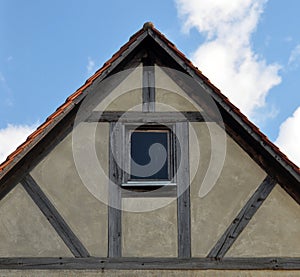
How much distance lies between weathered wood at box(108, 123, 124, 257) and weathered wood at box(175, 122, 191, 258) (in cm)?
72

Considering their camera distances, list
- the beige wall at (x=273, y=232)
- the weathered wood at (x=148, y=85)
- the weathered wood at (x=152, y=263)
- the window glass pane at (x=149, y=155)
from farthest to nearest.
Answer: the weathered wood at (x=148, y=85) → the window glass pane at (x=149, y=155) → the beige wall at (x=273, y=232) → the weathered wood at (x=152, y=263)

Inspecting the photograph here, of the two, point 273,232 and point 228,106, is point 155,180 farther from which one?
point 273,232

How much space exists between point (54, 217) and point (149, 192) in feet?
3.95

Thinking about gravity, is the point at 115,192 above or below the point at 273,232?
above

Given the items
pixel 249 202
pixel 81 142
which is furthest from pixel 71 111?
pixel 249 202

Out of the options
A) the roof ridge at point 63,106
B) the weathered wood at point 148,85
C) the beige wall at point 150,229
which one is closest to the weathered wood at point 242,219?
the beige wall at point 150,229

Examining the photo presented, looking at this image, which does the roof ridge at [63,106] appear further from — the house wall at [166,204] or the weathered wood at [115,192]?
the weathered wood at [115,192]

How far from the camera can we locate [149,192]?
8242 mm

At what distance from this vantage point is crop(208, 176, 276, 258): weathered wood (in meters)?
8.05

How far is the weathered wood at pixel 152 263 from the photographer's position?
786 centimetres

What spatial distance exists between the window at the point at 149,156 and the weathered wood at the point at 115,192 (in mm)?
106

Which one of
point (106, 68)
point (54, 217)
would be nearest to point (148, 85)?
point (106, 68)

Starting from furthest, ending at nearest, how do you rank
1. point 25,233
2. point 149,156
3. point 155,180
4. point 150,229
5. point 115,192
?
point 149,156 → point 155,180 → point 115,192 → point 150,229 → point 25,233

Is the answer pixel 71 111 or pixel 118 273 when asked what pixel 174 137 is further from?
pixel 118 273
